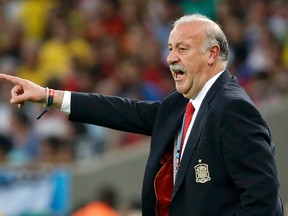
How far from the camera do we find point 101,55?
44.7 ft

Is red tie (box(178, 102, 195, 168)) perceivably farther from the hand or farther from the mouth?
the hand

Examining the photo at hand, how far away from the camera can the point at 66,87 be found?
12750 mm

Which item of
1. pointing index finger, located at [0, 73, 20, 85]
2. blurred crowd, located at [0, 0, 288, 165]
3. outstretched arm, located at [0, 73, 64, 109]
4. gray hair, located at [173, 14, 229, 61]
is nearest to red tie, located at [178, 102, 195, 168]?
gray hair, located at [173, 14, 229, 61]

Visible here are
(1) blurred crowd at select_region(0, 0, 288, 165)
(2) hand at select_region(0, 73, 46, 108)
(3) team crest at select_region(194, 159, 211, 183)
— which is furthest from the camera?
(1) blurred crowd at select_region(0, 0, 288, 165)

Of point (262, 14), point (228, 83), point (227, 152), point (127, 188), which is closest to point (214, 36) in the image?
point (228, 83)

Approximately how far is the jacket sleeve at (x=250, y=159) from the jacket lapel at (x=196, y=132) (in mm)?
175

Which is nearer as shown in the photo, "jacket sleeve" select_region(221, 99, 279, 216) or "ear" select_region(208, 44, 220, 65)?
"jacket sleeve" select_region(221, 99, 279, 216)

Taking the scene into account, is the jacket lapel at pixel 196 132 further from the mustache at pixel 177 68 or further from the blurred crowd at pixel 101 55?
the blurred crowd at pixel 101 55

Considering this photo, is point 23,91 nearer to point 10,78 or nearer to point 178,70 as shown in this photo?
point 10,78

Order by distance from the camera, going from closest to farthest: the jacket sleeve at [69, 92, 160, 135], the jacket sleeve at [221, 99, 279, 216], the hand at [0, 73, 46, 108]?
the jacket sleeve at [221, 99, 279, 216]
the hand at [0, 73, 46, 108]
the jacket sleeve at [69, 92, 160, 135]

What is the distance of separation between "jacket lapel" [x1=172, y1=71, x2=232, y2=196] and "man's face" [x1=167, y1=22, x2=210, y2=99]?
0.07 metres

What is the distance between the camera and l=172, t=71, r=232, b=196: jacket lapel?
511 centimetres

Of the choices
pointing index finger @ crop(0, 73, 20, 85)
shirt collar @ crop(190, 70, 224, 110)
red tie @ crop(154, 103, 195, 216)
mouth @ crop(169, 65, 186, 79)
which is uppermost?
mouth @ crop(169, 65, 186, 79)

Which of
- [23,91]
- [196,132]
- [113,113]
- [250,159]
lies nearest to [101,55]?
[113,113]
